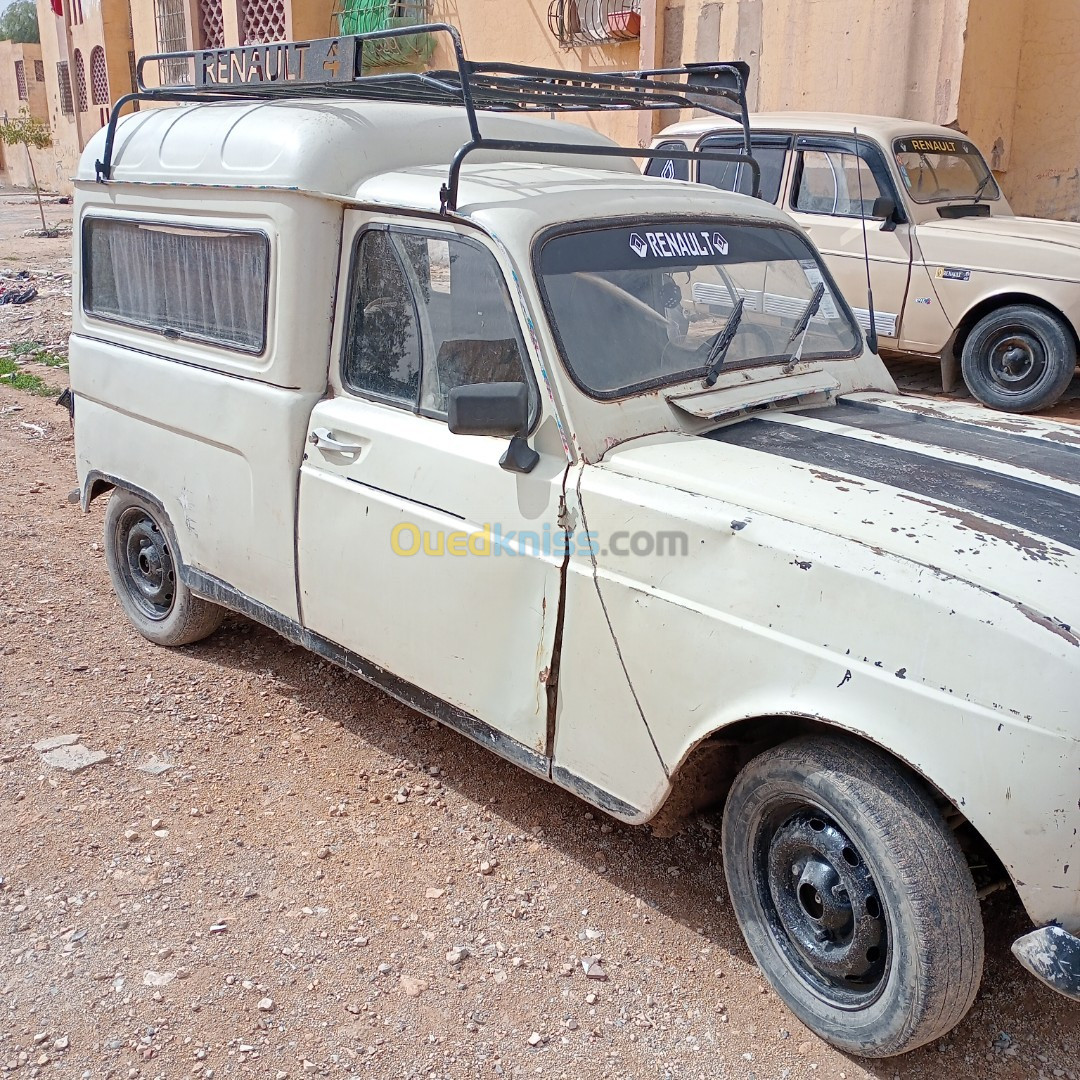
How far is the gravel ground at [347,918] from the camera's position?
258 centimetres

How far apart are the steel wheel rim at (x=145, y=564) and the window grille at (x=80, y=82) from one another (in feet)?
75.2

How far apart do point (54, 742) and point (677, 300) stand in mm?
2573

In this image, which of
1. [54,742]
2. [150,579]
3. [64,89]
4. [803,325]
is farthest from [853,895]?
[64,89]

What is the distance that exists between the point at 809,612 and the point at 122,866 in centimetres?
212

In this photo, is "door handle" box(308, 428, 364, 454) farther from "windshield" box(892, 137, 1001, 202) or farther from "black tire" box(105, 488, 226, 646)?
"windshield" box(892, 137, 1001, 202)

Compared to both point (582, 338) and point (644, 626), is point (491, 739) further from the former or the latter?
point (582, 338)

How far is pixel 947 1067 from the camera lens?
255 cm

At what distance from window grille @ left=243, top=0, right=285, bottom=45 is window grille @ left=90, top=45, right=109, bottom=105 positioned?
584 cm

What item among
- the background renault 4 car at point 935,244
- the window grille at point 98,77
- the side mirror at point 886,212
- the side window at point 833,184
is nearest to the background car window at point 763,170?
the background renault 4 car at point 935,244

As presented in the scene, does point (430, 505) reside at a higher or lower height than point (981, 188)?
lower

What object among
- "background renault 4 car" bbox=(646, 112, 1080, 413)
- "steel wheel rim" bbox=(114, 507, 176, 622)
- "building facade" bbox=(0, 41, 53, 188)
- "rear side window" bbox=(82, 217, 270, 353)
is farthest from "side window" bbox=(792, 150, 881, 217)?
"building facade" bbox=(0, 41, 53, 188)

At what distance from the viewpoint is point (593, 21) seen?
12.7m

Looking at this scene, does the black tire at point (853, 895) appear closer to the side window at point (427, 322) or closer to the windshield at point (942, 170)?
the side window at point (427, 322)

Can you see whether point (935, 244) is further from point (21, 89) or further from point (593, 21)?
point (21, 89)
